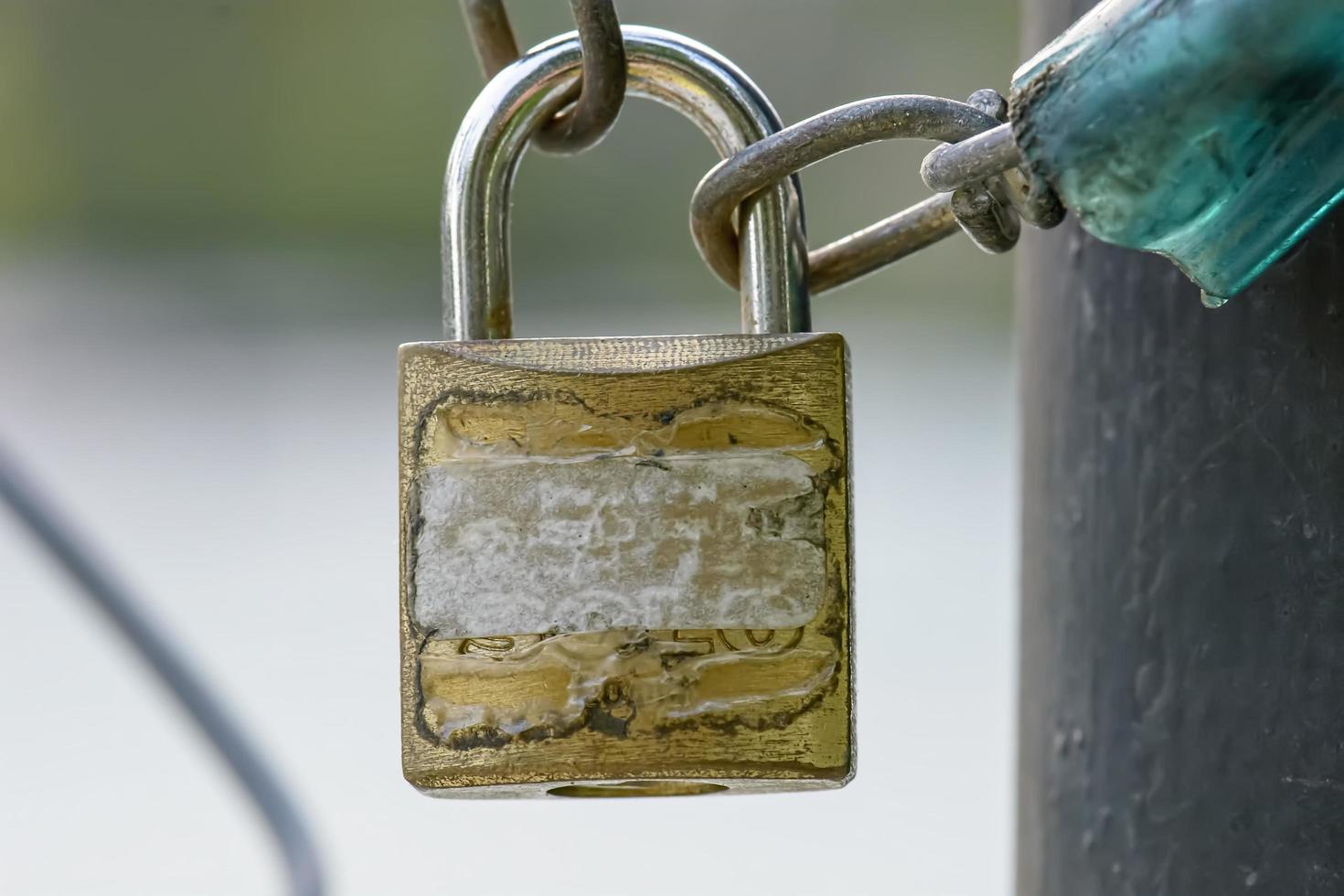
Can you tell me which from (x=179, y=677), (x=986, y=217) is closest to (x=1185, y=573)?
(x=986, y=217)

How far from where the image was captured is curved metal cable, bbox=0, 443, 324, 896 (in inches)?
33.4

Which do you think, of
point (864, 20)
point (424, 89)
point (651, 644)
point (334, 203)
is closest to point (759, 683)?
point (651, 644)

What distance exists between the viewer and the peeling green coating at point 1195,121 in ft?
1.10

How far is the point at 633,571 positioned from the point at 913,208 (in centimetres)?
16

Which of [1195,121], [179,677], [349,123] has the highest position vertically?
[349,123]

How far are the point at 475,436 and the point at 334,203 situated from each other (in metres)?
4.88

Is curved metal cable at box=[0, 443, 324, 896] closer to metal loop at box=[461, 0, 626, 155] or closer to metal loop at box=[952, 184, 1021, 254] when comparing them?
metal loop at box=[461, 0, 626, 155]

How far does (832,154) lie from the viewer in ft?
1.56

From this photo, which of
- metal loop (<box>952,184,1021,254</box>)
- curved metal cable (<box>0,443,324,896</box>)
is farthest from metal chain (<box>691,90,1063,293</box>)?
curved metal cable (<box>0,443,324,896</box>)

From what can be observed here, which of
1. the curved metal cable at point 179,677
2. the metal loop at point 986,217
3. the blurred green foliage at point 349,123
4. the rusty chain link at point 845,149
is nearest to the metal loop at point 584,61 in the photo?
the rusty chain link at point 845,149

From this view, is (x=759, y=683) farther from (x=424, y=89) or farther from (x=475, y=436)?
(x=424, y=89)

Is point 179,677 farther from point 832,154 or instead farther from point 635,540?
point 832,154

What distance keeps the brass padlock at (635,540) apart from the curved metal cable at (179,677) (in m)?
0.33

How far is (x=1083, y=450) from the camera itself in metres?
0.55
